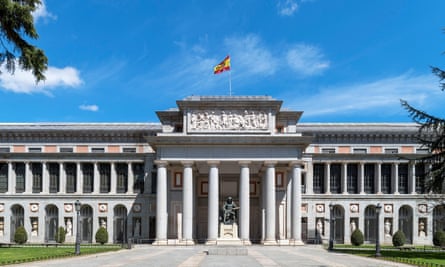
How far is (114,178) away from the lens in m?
71.9

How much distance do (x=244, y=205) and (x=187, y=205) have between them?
6.82 m

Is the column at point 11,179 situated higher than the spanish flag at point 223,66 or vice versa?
the spanish flag at point 223,66

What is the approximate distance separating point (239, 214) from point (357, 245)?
61.6 feet

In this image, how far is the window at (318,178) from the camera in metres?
72.9

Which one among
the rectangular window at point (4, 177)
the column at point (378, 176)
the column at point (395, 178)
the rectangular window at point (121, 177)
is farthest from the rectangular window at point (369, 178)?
the rectangular window at point (4, 177)

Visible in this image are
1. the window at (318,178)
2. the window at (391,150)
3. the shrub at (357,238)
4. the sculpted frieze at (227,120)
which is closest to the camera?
the sculpted frieze at (227,120)

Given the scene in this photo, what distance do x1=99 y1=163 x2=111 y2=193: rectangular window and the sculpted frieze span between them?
1878cm

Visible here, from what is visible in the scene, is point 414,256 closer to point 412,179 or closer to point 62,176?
point 412,179

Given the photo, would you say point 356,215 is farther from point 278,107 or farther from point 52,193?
point 52,193

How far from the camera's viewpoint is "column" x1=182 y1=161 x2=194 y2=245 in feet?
190

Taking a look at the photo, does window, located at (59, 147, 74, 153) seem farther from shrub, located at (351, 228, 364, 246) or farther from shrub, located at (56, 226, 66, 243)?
shrub, located at (351, 228, 364, 246)

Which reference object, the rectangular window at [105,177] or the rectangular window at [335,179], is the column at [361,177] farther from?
the rectangular window at [105,177]

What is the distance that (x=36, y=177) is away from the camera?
72438mm

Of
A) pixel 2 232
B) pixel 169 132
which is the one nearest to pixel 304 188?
pixel 169 132
